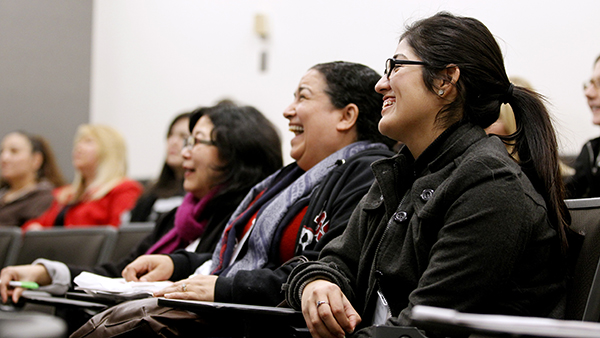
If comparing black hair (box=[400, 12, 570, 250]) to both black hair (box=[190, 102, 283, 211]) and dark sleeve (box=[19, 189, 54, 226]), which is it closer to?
black hair (box=[190, 102, 283, 211])

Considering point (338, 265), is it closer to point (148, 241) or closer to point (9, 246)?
point (148, 241)

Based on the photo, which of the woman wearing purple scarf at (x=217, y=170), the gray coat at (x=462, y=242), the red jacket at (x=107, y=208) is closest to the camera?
the gray coat at (x=462, y=242)

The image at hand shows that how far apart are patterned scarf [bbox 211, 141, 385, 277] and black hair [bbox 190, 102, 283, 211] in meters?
0.37

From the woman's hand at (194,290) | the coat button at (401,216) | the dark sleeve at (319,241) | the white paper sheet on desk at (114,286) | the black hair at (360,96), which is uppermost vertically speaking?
the black hair at (360,96)

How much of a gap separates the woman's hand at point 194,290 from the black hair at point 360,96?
764mm

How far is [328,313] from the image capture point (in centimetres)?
127

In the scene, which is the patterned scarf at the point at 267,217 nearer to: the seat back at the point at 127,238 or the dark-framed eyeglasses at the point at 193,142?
the dark-framed eyeglasses at the point at 193,142

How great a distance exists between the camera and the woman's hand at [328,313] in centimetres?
128

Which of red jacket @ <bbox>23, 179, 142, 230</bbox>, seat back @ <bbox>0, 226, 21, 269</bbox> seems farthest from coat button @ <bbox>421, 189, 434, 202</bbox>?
red jacket @ <bbox>23, 179, 142, 230</bbox>

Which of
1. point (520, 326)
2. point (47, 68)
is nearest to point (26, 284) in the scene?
point (520, 326)

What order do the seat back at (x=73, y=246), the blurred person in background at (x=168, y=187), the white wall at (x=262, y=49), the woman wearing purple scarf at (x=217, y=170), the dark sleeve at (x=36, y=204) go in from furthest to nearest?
the dark sleeve at (x=36, y=204)
the blurred person in background at (x=168, y=187)
the white wall at (x=262, y=49)
the seat back at (x=73, y=246)
the woman wearing purple scarf at (x=217, y=170)

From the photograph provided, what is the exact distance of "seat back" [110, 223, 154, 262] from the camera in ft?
9.07

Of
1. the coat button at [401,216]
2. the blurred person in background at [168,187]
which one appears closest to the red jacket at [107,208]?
the blurred person in background at [168,187]

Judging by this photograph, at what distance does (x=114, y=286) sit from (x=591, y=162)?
193cm
